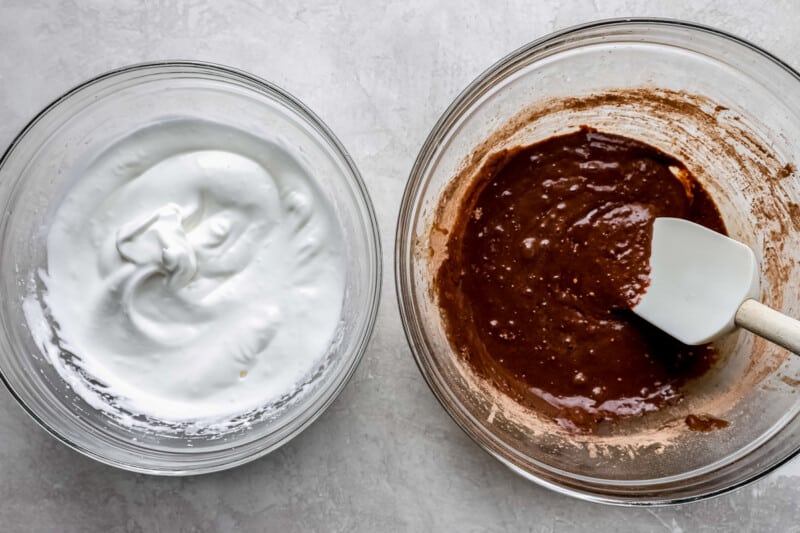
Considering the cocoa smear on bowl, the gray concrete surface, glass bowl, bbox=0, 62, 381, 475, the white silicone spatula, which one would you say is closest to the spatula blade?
the white silicone spatula

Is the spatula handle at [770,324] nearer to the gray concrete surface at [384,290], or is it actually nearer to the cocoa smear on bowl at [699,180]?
the cocoa smear on bowl at [699,180]

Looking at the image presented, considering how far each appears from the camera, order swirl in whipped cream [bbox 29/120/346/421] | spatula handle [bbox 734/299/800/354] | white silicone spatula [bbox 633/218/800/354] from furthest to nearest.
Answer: swirl in whipped cream [bbox 29/120/346/421]
white silicone spatula [bbox 633/218/800/354]
spatula handle [bbox 734/299/800/354]

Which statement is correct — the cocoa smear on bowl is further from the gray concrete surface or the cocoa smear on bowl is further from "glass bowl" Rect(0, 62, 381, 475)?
"glass bowl" Rect(0, 62, 381, 475)

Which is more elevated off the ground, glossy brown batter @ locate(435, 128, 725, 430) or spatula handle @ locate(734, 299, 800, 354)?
glossy brown batter @ locate(435, 128, 725, 430)

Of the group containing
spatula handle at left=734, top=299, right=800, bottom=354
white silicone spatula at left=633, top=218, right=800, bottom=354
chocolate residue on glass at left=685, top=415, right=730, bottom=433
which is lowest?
chocolate residue on glass at left=685, top=415, right=730, bottom=433

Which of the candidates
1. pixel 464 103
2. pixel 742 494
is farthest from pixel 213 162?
pixel 742 494

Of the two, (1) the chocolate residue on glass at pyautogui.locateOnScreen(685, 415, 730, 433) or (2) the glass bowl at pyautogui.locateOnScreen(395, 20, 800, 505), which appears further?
(1) the chocolate residue on glass at pyautogui.locateOnScreen(685, 415, 730, 433)

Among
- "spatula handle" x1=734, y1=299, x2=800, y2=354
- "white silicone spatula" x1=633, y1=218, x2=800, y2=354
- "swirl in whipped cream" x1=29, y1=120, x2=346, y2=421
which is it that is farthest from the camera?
"swirl in whipped cream" x1=29, y1=120, x2=346, y2=421
